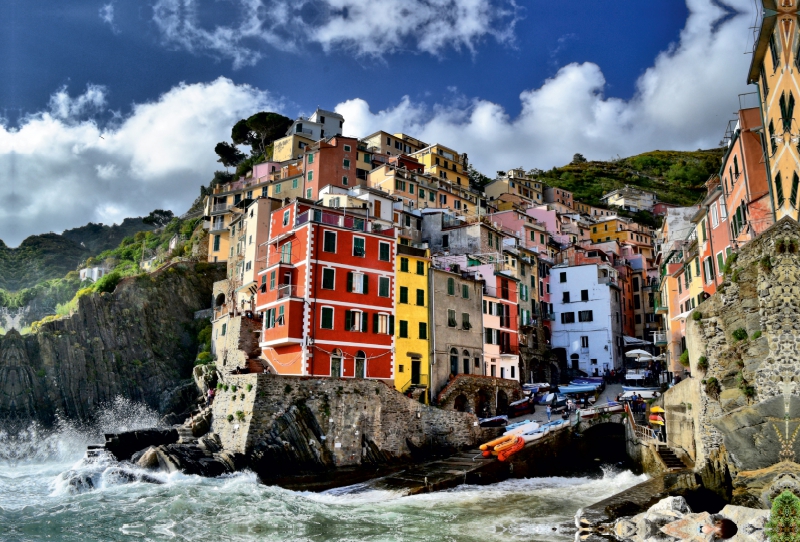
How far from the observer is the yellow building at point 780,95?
22328mm

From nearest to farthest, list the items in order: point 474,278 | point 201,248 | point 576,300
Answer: point 474,278 → point 576,300 → point 201,248

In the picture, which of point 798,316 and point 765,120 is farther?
point 765,120

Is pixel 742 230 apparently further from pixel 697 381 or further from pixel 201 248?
pixel 201 248

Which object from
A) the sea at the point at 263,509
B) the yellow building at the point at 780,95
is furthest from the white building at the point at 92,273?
the yellow building at the point at 780,95

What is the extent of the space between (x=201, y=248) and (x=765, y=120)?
6219 centimetres

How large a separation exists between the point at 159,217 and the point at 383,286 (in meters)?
97.0

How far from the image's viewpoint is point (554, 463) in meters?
38.2

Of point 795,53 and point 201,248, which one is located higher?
point 201,248

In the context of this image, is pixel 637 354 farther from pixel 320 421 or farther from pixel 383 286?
pixel 320 421

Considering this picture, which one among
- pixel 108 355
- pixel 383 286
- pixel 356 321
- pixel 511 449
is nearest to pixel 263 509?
pixel 511 449

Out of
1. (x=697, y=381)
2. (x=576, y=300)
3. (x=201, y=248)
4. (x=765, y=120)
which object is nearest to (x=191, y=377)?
(x=201, y=248)

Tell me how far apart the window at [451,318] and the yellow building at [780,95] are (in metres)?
25.5

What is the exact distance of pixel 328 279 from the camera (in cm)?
4006

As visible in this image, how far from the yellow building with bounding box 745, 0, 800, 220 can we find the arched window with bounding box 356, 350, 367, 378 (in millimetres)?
25166
